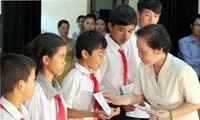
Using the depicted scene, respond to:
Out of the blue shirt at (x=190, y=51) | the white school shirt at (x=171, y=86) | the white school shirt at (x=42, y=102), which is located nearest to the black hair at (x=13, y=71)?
the white school shirt at (x=42, y=102)

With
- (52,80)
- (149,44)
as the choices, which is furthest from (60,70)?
(149,44)

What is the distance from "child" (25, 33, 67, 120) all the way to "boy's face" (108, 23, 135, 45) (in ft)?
1.86

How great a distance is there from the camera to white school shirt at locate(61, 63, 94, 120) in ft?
7.29


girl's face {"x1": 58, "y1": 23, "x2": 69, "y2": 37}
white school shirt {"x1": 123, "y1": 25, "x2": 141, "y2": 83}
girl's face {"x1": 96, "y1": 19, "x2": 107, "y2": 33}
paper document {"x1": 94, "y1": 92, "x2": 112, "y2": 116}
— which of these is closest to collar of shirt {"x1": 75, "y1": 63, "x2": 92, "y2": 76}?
paper document {"x1": 94, "y1": 92, "x2": 112, "y2": 116}

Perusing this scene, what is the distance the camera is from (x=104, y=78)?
267cm

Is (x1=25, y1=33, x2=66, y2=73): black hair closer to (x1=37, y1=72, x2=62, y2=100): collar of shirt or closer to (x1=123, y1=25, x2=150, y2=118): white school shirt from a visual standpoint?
(x1=37, y1=72, x2=62, y2=100): collar of shirt

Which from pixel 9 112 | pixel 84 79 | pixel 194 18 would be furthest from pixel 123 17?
pixel 194 18

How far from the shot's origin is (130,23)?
2.57 metres

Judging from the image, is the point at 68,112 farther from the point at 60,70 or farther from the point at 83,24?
the point at 83,24

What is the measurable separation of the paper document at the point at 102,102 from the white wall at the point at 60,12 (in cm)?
203

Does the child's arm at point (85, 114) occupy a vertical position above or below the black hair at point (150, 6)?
below

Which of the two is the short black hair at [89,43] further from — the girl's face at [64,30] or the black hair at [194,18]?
the black hair at [194,18]

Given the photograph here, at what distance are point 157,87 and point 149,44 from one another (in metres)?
0.27

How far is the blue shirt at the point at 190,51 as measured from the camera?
494 centimetres
